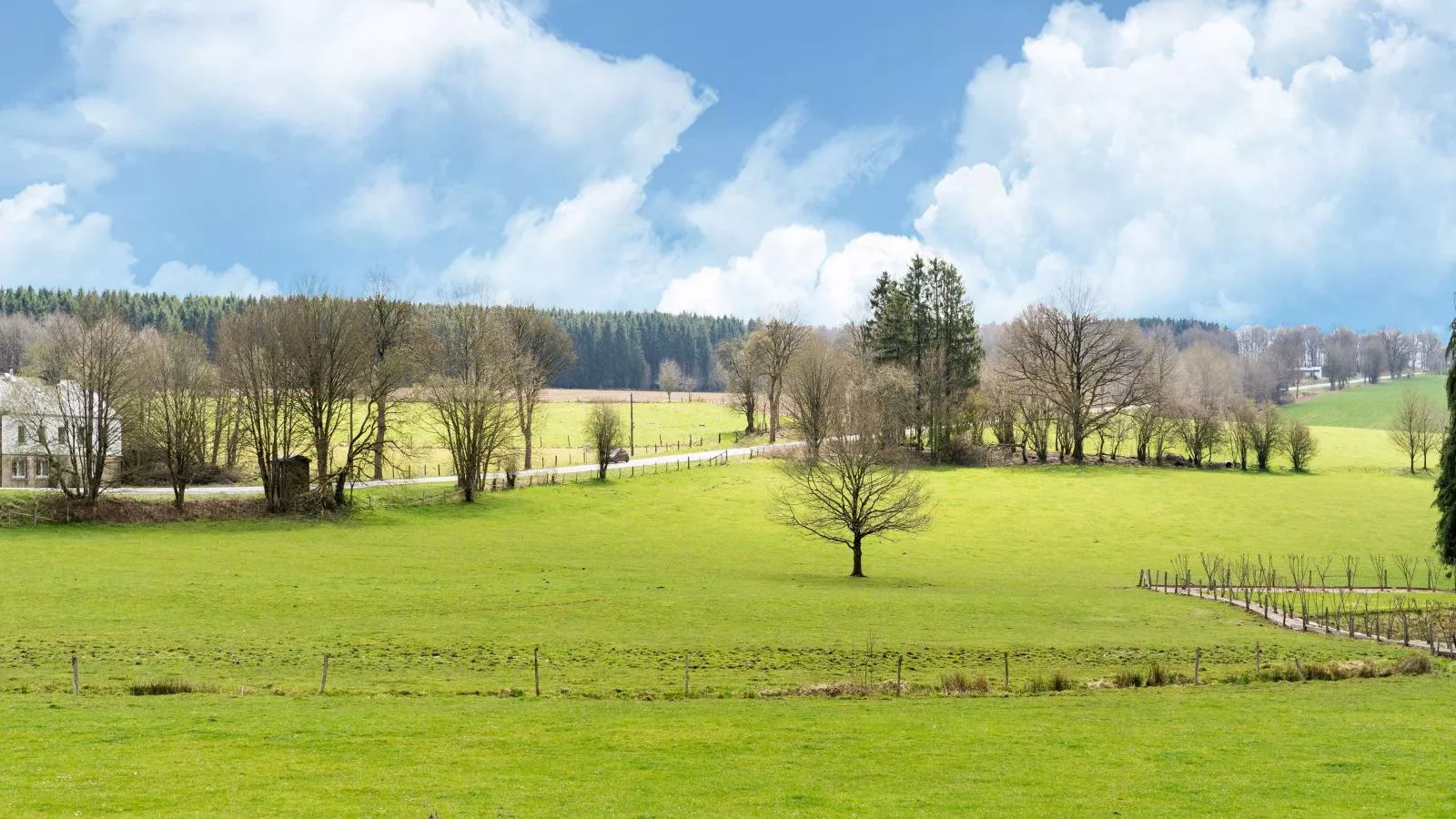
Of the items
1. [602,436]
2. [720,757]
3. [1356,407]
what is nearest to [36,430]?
[602,436]

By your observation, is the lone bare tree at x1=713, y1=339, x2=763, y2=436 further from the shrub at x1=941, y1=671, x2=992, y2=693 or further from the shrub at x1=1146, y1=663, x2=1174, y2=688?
the shrub at x1=941, y1=671, x2=992, y2=693

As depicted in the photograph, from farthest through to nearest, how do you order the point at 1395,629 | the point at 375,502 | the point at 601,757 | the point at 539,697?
the point at 375,502, the point at 1395,629, the point at 539,697, the point at 601,757

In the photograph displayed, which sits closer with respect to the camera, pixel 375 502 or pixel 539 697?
pixel 539 697

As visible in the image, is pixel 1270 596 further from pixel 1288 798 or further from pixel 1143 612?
pixel 1288 798

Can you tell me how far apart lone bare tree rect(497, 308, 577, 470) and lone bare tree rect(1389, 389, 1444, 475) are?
88.0 metres

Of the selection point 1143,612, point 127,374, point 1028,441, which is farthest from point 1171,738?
point 1028,441

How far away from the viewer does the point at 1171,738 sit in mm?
20938

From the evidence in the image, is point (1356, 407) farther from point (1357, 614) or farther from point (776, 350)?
point (1357, 614)

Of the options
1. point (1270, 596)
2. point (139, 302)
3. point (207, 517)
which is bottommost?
point (1270, 596)

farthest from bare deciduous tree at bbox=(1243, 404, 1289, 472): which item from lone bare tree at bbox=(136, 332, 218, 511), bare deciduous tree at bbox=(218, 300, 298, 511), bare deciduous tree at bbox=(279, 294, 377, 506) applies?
lone bare tree at bbox=(136, 332, 218, 511)

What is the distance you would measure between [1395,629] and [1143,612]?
9.32 metres

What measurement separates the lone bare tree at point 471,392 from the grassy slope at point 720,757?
50430 millimetres

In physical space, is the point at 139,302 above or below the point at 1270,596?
Result: above

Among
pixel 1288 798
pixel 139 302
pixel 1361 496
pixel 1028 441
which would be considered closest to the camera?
pixel 1288 798
